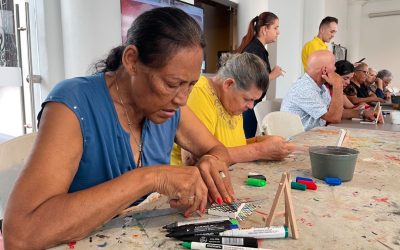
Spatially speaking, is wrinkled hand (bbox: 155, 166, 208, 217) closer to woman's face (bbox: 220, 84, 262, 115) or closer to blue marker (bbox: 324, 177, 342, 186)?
blue marker (bbox: 324, 177, 342, 186)

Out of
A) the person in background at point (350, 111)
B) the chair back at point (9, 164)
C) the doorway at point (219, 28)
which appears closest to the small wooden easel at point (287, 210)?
the chair back at point (9, 164)

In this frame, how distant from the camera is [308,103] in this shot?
8.29 ft

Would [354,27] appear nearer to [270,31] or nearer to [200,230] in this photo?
[270,31]

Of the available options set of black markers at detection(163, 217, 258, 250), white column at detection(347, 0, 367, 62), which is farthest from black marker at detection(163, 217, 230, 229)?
white column at detection(347, 0, 367, 62)

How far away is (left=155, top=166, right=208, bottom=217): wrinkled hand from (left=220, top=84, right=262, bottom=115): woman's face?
755 millimetres

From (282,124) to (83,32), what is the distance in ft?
4.53

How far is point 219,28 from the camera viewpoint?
5012 millimetres

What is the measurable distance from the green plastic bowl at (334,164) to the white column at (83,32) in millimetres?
1513

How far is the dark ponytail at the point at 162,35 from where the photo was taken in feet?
2.63

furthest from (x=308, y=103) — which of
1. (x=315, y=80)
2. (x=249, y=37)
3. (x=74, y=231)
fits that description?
(x=74, y=231)

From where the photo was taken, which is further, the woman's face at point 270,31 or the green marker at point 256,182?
the woman's face at point 270,31

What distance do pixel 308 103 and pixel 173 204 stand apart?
1.98 metres

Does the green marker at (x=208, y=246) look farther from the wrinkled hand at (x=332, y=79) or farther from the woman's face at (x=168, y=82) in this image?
the wrinkled hand at (x=332, y=79)

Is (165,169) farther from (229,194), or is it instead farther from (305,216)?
(305,216)
